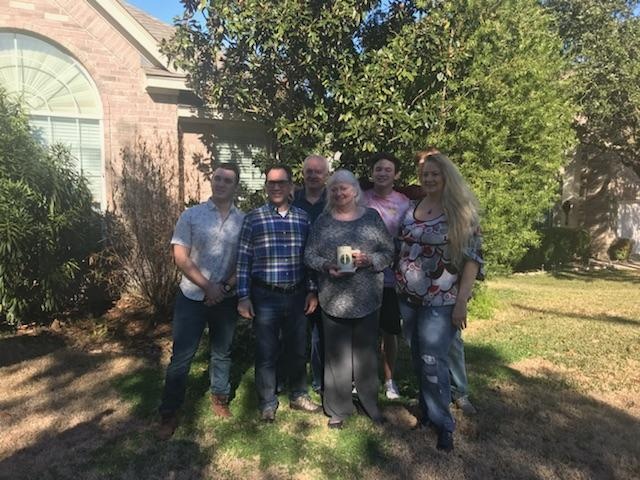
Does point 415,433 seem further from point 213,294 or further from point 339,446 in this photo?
point 213,294

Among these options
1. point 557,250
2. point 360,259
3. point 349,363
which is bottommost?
point 557,250

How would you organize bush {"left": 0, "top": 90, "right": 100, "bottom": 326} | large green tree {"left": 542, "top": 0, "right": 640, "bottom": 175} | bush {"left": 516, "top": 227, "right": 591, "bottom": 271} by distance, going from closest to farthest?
bush {"left": 0, "top": 90, "right": 100, "bottom": 326} < large green tree {"left": 542, "top": 0, "right": 640, "bottom": 175} < bush {"left": 516, "top": 227, "right": 591, "bottom": 271}

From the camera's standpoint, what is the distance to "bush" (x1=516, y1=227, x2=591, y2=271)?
1480 cm

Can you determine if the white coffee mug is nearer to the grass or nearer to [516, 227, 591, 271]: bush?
the grass

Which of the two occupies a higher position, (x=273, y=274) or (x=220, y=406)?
(x=273, y=274)

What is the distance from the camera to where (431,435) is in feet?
12.3

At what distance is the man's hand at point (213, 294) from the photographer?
11.7ft

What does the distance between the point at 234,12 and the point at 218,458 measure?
504 centimetres

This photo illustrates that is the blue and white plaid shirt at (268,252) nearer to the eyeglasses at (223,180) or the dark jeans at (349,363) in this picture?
the eyeglasses at (223,180)

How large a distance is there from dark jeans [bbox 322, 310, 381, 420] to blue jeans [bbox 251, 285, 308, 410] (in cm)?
23

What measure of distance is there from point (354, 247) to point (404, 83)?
3.70 metres

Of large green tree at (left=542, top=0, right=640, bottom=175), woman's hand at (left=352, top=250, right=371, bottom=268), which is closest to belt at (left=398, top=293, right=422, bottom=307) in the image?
woman's hand at (left=352, top=250, right=371, bottom=268)

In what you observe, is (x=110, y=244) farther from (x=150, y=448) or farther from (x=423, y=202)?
Answer: (x=423, y=202)

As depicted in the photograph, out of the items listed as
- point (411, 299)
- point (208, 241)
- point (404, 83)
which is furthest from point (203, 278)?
point (404, 83)
